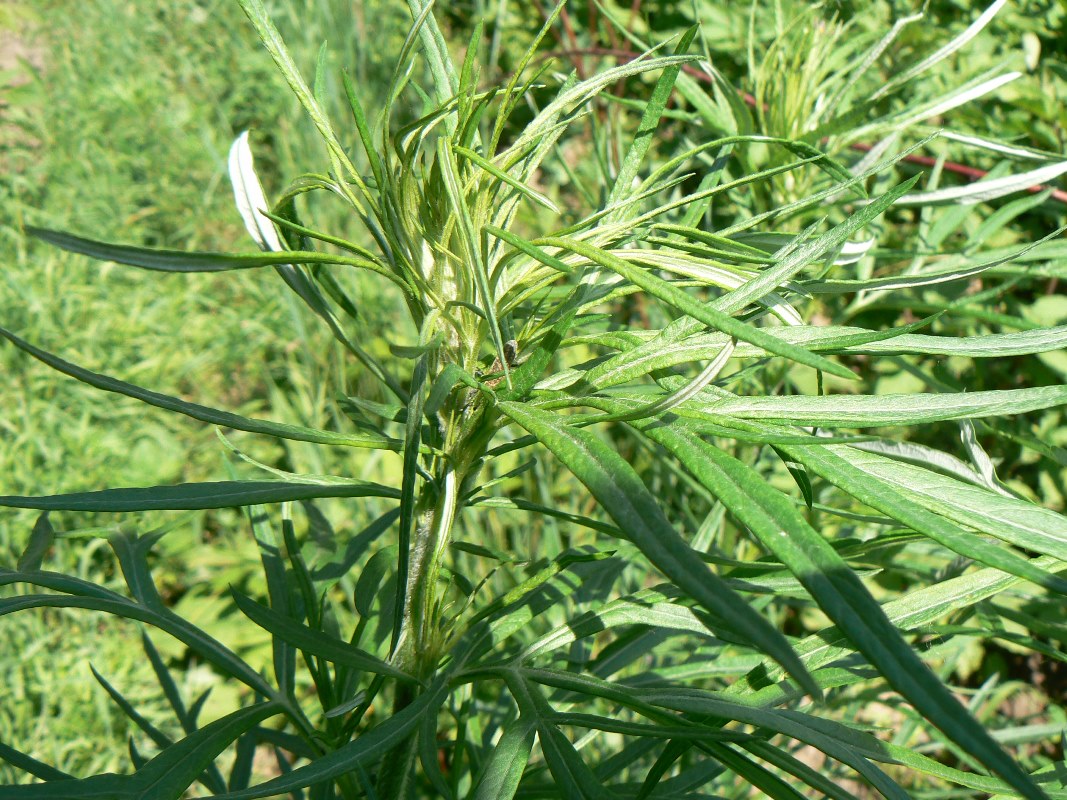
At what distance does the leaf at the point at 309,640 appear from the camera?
539 mm

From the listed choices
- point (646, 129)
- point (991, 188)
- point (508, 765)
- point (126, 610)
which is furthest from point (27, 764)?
point (991, 188)

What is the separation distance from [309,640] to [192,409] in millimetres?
165

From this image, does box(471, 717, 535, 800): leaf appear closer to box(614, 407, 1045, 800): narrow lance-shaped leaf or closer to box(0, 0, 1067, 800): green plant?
box(0, 0, 1067, 800): green plant

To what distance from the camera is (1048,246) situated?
36.4 inches

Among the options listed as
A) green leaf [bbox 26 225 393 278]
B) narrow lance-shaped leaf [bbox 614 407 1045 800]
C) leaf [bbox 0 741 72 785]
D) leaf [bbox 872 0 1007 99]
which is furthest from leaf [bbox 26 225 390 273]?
leaf [bbox 872 0 1007 99]

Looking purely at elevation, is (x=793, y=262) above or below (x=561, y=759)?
above

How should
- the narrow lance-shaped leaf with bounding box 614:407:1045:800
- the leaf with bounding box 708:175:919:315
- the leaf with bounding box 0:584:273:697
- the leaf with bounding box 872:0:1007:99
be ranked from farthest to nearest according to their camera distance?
the leaf with bounding box 872:0:1007:99 < the leaf with bounding box 0:584:273:697 < the leaf with bounding box 708:175:919:315 < the narrow lance-shaped leaf with bounding box 614:407:1045:800

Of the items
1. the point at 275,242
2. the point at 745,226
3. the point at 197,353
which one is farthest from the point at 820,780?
the point at 197,353

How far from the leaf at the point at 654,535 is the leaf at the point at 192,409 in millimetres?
163

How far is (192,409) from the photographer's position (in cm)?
51

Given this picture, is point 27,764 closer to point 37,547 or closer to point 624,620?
point 37,547

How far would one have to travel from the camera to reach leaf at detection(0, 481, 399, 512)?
0.51 metres

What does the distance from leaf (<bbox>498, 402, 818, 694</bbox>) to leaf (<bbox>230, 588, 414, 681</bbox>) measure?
218 mm

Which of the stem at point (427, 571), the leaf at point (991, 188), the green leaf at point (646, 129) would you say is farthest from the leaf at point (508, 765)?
the leaf at point (991, 188)
